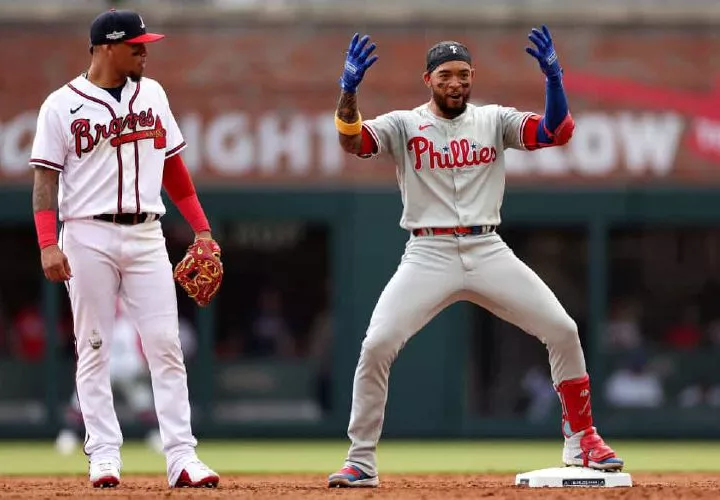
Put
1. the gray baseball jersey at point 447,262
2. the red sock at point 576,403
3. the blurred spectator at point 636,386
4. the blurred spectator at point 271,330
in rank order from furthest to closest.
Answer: the blurred spectator at point 271,330, the blurred spectator at point 636,386, the red sock at point 576,403, the gray baseball jersey at point 447,262

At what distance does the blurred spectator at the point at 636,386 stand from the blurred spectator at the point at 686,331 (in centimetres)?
45

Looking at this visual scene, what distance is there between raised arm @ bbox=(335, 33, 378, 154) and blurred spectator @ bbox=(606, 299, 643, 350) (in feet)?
29.1

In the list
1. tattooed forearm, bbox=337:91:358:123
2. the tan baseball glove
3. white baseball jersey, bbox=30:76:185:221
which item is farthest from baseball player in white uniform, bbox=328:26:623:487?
white baseball jersey, bbox=30:76:185:221

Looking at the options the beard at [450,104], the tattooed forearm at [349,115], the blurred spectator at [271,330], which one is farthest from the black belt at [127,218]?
the blurred spectator at [271,330]

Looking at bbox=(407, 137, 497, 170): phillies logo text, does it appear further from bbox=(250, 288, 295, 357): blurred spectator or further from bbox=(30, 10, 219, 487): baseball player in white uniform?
bbox=(250, 288, 295, 357): blurred spectator

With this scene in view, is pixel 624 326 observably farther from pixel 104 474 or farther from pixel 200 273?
pixel 104 474

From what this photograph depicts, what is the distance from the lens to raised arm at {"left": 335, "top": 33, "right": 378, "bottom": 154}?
271 inches

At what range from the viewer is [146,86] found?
23.8 ft

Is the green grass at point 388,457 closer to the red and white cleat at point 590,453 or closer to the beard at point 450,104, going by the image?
the red and white cleat at point 590,453

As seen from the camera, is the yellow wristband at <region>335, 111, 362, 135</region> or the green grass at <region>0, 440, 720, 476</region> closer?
the yellow wristband at <region>335, 111, 362, 135</region>

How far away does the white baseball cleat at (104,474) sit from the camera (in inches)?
277

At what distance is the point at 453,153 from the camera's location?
7203mm

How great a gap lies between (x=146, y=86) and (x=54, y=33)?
855 cm

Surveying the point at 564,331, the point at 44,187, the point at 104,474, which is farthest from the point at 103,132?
the point at 564,331
